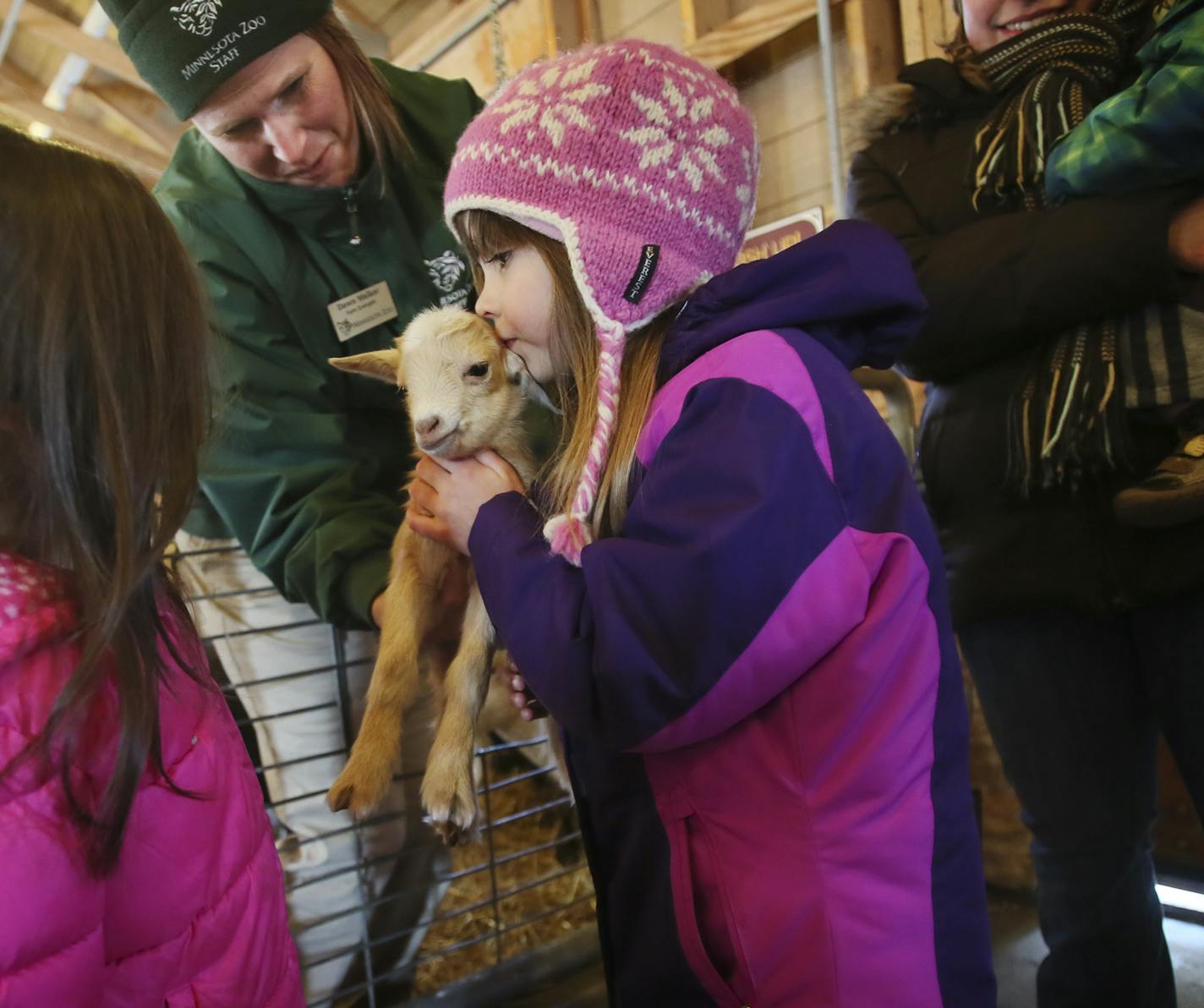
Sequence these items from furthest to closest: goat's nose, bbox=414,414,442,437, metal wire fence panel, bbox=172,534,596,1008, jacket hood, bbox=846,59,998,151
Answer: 1. metal wire fence panel, bbox=172,534,596,1008
2. jacket hood, bbox=846,59,998,151
3. goat's nose, bbox=414,414,442,437

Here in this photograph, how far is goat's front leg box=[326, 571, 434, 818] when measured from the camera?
3.76ft

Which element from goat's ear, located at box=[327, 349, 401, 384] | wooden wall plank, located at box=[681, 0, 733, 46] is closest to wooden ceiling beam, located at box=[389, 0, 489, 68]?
wooden wall plank, located at box=[681, 0, 733, 46]

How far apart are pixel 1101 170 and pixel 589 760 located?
1112 millimetres

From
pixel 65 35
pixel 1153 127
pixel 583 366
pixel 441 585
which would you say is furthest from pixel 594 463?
pixel 65 35

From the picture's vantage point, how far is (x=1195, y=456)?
121 cm

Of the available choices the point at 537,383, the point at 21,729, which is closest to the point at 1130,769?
the point at 537,383

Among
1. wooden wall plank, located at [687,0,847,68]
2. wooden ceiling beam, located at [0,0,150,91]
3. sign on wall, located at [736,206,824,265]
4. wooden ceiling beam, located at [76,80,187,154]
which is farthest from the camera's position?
wooden ceiling beam, located at [76,80,187,154]

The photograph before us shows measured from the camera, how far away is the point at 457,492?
1220 mm

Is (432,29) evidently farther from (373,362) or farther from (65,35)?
(373,362)

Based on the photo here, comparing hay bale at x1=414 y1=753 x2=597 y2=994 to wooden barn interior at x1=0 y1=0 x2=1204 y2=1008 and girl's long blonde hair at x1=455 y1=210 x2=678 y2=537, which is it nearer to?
wooden barn interior at x1=0 y1=0 x2=1204 y2=1008

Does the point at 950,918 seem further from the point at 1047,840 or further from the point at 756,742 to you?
the point at 1047,840

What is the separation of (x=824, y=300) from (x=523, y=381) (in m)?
0.50

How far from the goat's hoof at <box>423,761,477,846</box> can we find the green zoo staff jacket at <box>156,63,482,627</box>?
358mm

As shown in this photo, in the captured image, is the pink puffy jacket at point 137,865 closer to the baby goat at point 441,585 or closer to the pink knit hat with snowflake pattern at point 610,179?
the baby goat at point 441,585
